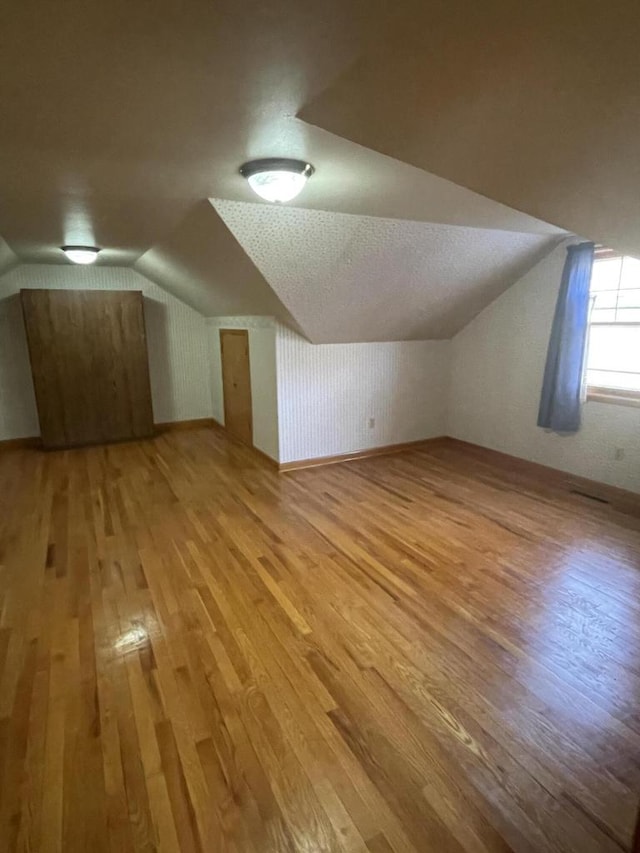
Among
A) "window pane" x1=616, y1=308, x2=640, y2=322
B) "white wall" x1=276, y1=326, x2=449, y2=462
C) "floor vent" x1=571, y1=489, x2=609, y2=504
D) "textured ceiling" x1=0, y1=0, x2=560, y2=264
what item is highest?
"textured ceiling" x1=0, y1=0, x2=560, y2=264

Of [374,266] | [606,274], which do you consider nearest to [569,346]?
[606,274]

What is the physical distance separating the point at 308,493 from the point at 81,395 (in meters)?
3.16

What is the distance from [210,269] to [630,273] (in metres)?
3.45

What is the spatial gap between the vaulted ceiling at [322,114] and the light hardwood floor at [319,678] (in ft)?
6.29

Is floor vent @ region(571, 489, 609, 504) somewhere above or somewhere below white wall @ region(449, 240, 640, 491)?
below

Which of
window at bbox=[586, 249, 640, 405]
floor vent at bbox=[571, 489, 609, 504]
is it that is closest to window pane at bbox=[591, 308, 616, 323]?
window at bbox=[586, 249, 640, 405]

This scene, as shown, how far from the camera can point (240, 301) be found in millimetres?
4262

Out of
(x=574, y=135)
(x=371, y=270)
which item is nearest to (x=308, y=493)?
(x=371, y=270)

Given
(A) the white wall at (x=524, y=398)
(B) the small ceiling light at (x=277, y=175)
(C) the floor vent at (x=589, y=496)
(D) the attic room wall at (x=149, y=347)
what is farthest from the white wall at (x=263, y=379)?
(C) the floor vent at (x=589, y=496)

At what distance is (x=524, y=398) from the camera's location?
14.5 ft

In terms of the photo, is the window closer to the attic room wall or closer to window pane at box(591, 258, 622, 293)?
window pane at box(591, 258, 622, 293)

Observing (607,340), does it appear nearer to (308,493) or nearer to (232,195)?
(308,493)

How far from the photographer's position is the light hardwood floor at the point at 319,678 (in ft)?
4.38

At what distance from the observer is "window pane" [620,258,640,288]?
136 inches
